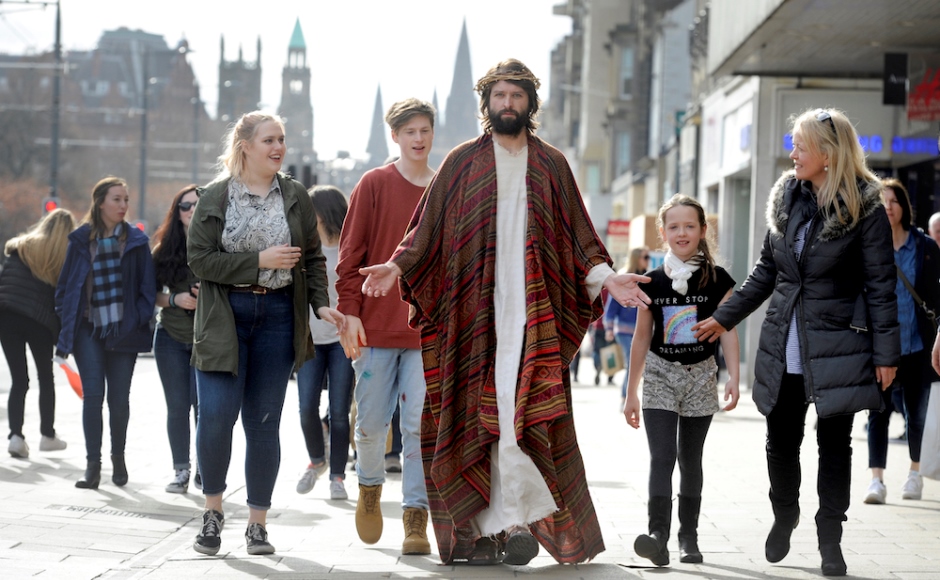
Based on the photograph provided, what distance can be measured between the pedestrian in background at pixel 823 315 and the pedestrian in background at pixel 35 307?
244 inches

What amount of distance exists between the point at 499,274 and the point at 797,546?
2068mm

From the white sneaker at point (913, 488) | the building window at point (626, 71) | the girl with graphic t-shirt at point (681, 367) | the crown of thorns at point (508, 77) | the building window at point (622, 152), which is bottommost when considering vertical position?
the white sneaker at point (913, 488)

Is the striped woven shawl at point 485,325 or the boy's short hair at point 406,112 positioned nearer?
the striped woven shawl at point 485,325

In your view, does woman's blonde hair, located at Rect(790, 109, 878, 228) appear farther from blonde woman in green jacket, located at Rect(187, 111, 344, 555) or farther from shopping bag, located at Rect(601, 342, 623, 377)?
shopping bag, located at Rect(601, 342, 623, 377)

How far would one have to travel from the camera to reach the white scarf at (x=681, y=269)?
6.43 m

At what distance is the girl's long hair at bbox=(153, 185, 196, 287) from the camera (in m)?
9.07

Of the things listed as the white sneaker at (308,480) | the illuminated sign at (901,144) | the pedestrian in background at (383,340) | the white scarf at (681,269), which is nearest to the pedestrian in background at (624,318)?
the illuminated sign at (901,144)

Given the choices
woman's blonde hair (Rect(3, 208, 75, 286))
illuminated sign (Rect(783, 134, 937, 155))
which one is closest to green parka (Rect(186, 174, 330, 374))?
woman's blonde hair (Rect(3, 208, 75, 286))

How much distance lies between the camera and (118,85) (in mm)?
120812

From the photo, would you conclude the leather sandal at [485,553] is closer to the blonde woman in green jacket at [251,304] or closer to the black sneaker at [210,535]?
the blonde woman in green jacket at [251,304]

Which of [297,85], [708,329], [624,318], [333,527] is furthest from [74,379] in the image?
[297,85]

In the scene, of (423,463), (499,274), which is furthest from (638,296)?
(423,463)

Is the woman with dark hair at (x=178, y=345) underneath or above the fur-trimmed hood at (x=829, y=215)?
underneath

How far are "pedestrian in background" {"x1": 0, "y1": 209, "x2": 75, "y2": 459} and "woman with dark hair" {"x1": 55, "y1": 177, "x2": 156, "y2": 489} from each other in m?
1.57
